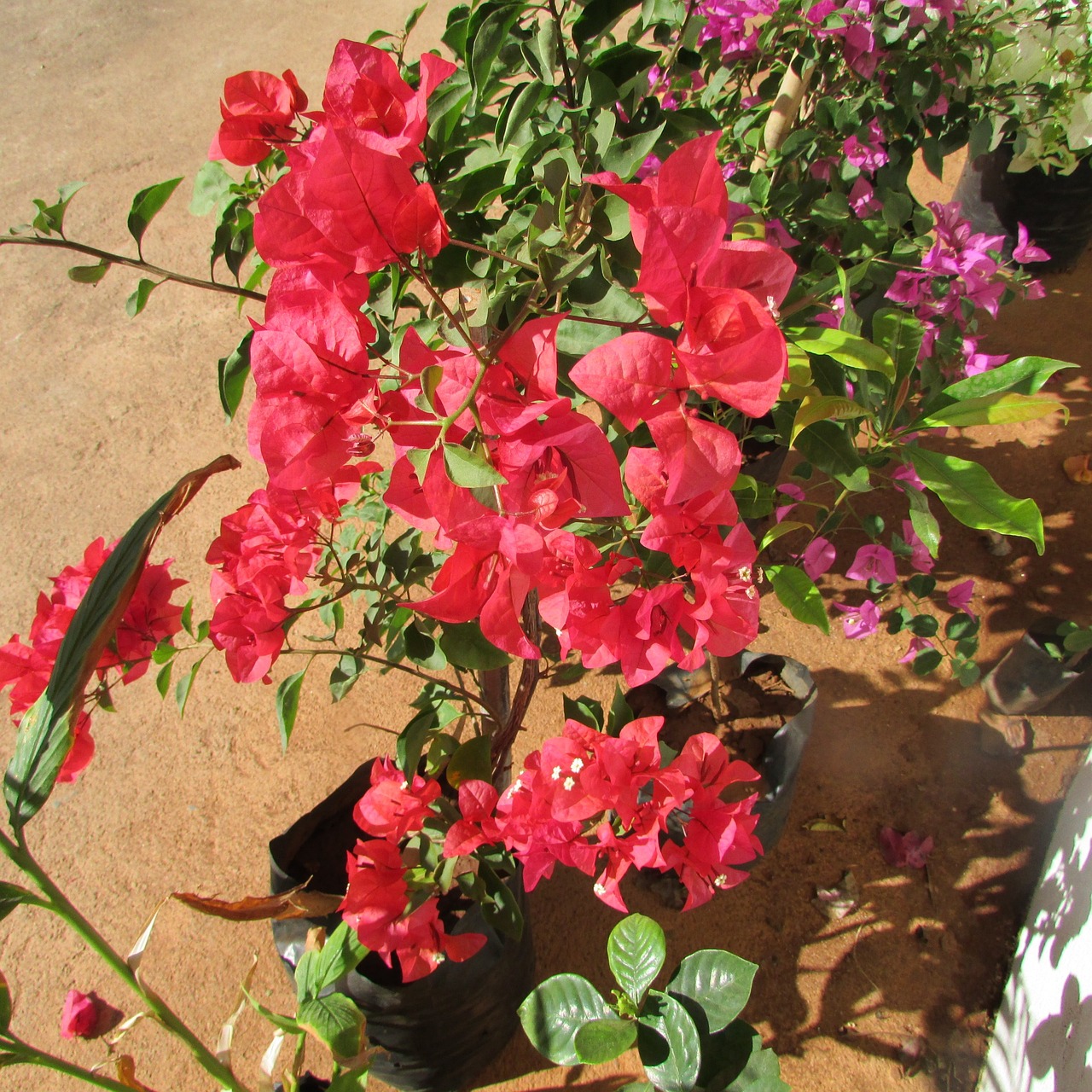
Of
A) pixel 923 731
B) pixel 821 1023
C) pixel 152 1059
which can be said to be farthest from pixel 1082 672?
pixel 152 1059

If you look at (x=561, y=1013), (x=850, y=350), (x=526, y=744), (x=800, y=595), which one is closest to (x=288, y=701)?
(x=561, y=1013)

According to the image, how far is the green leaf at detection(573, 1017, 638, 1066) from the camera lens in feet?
2.22

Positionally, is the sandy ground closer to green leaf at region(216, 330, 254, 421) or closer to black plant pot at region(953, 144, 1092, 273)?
black plant pot at region(953, 144, 1092, 273)

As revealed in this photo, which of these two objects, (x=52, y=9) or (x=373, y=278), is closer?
(x=373, y=278)

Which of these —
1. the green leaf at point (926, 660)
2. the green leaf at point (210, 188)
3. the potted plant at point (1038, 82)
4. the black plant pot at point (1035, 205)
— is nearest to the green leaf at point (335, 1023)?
the green leaf at point (210, 188)

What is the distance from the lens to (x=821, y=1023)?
1.29 meters

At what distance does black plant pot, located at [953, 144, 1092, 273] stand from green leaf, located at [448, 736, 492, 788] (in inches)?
85.0

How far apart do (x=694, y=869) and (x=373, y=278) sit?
2.19ft

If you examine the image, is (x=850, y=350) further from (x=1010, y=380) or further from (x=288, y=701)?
(x=288, y=701)

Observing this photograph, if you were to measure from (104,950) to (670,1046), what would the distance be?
0.44 m

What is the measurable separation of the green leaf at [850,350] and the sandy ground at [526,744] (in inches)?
37.8

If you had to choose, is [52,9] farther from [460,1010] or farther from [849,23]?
[460,1010]

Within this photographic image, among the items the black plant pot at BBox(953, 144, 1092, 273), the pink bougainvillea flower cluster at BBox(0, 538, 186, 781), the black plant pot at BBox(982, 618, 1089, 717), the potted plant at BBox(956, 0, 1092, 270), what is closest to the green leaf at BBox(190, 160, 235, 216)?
the pink bougainvillea flower cluster at BBox(0, 538, 186, 781)

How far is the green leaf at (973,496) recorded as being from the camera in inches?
23.4
